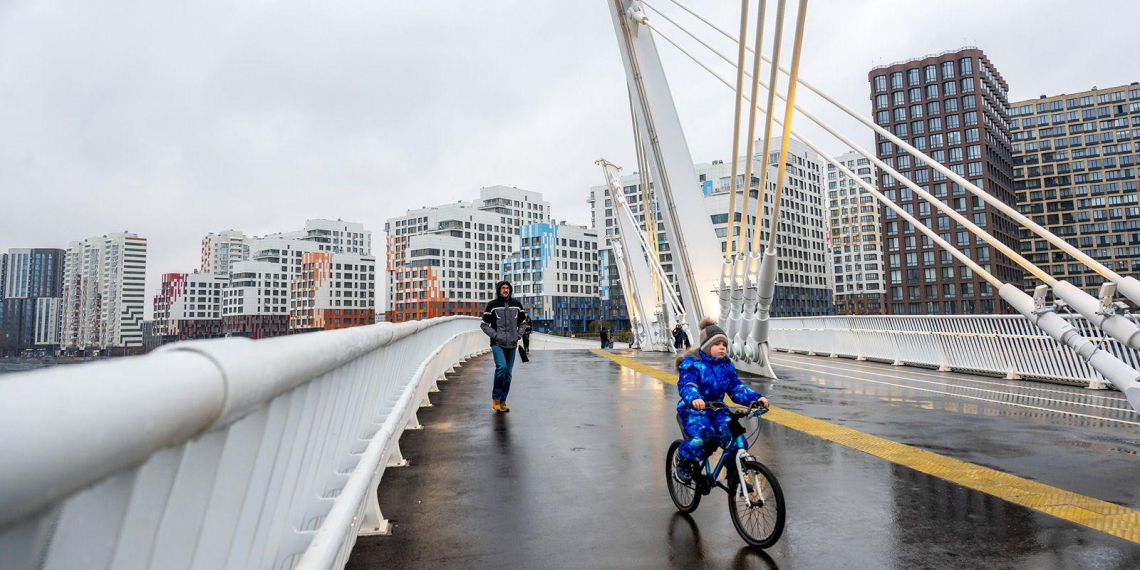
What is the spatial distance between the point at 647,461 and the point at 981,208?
124 metres

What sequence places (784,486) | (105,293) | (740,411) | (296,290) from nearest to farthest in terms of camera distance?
(740,411)
(784,486)
(105,293)
(296,290)

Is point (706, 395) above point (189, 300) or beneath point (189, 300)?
beneath

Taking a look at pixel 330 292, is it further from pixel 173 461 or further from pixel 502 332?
pixel 173 461

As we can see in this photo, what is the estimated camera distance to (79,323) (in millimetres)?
11039

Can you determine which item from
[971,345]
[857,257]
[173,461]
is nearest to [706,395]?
[173,461]

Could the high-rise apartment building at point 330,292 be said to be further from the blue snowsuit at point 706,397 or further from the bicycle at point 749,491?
the bicycle at point 749,491

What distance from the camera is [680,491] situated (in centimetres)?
539

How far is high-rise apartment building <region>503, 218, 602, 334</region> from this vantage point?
142500mm

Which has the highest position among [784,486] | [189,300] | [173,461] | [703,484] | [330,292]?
[330,292]

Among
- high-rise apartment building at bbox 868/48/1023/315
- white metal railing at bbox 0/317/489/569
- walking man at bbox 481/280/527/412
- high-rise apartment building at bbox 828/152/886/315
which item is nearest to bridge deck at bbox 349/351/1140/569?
walking man at bbox 481/280/527/412

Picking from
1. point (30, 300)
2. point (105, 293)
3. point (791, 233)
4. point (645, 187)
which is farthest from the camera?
point (791, 233)

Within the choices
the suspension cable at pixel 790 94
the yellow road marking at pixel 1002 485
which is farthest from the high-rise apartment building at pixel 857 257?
the yellow road marking at pixel 1002 485

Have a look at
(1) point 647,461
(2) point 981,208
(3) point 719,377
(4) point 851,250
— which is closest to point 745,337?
(1) point 647,461

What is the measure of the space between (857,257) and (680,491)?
186672 millimetres
